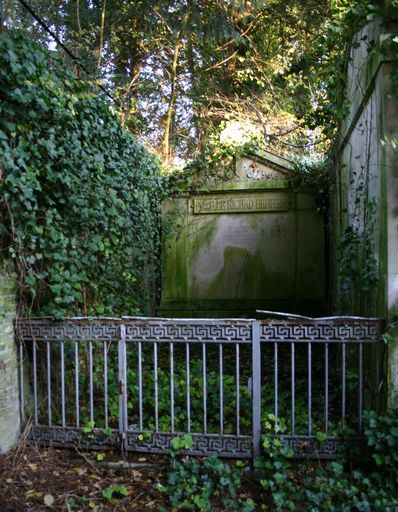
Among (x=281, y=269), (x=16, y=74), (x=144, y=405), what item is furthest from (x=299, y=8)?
(x=144, y=405)

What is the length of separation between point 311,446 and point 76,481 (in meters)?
1.80

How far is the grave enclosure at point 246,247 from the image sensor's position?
8.32 metres

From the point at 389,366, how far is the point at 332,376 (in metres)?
2.61

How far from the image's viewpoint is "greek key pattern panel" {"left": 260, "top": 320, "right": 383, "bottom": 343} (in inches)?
123

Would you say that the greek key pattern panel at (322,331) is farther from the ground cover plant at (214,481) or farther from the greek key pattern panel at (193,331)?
the ground cover plant at (214,481)

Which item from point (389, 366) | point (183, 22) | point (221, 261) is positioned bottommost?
point (389, 366)

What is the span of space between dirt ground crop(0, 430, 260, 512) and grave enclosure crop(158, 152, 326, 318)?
5059mm

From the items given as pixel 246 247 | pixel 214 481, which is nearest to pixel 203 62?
pixel 246 247

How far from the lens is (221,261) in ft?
28.4

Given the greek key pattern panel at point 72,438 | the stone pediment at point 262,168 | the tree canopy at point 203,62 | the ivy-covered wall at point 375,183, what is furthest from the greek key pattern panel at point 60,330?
the stone pediment at point 262,168

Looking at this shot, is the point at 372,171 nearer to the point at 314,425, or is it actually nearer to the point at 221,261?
the point at 314,425

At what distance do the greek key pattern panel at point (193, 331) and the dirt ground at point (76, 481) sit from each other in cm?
100

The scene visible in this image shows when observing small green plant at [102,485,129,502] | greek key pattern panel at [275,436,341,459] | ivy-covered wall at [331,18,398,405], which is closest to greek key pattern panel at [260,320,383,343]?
ivy-covered wall at [331,18,398,405]

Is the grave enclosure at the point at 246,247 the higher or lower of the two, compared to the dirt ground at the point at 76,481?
higher
